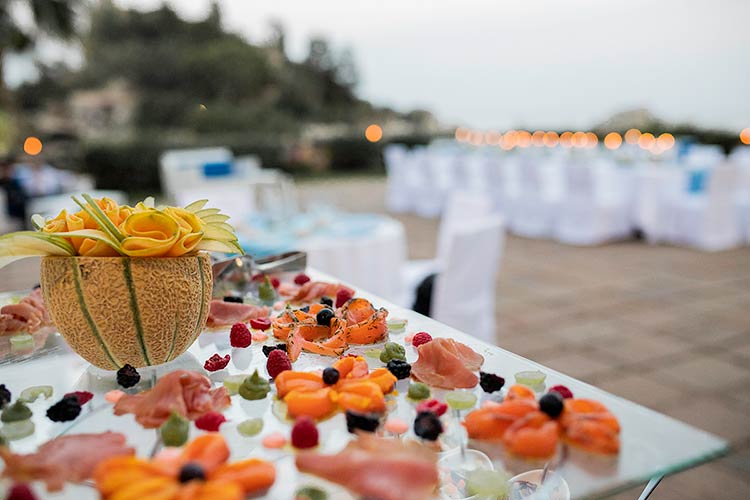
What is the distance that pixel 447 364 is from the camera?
1.04 metres

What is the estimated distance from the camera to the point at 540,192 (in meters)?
7.85

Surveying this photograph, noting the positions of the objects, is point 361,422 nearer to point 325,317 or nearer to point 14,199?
point 325,317

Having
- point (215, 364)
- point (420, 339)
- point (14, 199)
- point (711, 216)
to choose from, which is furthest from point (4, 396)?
point (14, 199)

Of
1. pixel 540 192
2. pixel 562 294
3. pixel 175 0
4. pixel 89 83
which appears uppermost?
pixel 175 0

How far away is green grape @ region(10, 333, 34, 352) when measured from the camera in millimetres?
1263

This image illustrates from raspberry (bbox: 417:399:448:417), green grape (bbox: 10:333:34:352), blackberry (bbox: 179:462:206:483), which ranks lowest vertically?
green grape (bbox: 10:333:34:352)

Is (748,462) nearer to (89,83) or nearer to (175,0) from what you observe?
(89,83)

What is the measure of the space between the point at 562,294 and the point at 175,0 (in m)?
18.8

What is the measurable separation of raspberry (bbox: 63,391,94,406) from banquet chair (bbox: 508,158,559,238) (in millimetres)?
7148

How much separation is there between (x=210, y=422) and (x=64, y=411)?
8.4 inches

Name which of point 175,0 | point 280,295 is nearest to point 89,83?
point 175,0

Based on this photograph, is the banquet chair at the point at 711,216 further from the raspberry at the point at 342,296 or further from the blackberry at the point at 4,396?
the blackberry at the point at 4,396

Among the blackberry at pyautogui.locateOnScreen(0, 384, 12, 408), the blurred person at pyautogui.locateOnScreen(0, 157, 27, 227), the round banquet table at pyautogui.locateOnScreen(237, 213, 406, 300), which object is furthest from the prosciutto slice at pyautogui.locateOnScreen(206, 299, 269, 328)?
the blurred person at pyautogui.locateOnScreen(0, 157, 27, 227)

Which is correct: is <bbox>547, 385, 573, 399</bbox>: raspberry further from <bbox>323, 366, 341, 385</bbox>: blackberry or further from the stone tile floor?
the stone tile floor
